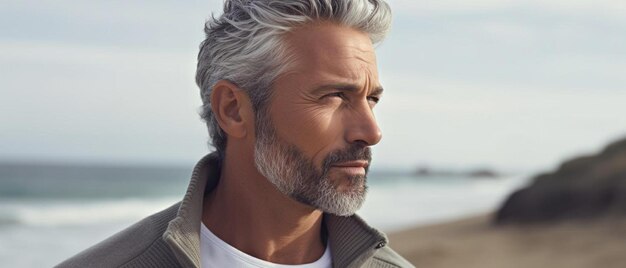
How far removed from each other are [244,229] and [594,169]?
18.7 m

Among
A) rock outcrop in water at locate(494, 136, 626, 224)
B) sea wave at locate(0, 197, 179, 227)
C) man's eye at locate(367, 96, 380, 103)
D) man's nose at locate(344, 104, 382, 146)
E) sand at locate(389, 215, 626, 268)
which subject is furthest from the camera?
sea wave at locate(0, 197, 179, 227)

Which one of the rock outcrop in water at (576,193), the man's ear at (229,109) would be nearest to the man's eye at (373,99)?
the man's ear at (229,109)

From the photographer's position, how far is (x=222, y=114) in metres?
3.10

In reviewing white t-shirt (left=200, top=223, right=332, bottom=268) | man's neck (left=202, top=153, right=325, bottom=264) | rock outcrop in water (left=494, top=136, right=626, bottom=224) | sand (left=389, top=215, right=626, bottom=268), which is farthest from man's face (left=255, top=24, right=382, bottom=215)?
rock outcrop in water (left=494, top=136, right=626, bottom=224)

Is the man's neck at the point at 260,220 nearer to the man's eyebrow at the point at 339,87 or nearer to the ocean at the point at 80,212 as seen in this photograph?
the man's eyebrow at the point at 339,87

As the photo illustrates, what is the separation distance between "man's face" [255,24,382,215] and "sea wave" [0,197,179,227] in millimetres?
22040

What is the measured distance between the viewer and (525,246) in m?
18.4

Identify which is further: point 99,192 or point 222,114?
point 99,192

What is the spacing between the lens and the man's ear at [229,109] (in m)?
3.07

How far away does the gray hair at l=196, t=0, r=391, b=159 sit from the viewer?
2.96m

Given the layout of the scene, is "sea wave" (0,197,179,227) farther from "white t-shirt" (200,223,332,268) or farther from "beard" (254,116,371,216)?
"beard" (254,116,371,216)

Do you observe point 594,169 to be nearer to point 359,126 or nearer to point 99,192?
point 359,126

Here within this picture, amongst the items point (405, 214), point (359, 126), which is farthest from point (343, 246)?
point (405, 214)

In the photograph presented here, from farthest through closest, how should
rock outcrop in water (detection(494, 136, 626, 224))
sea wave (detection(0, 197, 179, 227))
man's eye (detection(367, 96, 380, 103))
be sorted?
sea wave (detection(0, 197, 179, 227))
rock outcrop in water (detection(494, 136, 626, 224))
man's eye (detection(367, 96, 380, 103))
